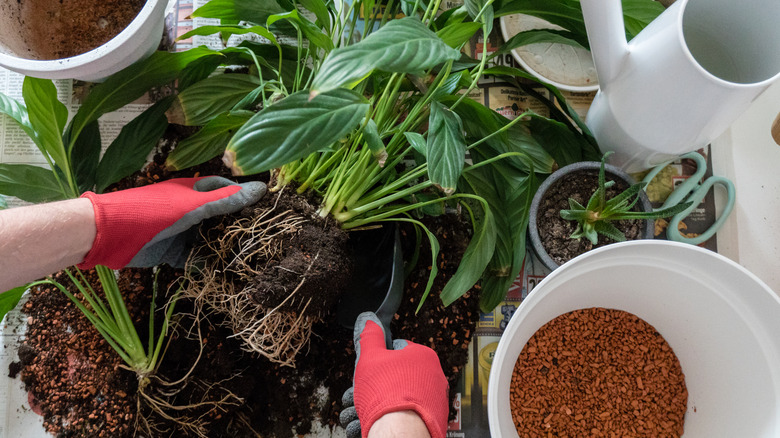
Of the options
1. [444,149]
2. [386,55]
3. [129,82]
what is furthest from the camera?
[129,82]

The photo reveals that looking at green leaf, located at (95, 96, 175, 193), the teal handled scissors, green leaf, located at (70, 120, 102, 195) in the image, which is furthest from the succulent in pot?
green leaf, located at (70, 120, 102, 195)

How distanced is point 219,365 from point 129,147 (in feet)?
1.39

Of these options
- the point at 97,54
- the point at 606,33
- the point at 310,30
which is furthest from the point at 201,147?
the point at 606,33

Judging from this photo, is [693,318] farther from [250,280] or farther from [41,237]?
[41,237]

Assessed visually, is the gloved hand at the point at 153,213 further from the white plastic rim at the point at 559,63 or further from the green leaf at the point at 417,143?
the white plastic rim at the point at 559,63

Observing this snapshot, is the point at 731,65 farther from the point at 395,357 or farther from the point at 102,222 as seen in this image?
the point at 102,222

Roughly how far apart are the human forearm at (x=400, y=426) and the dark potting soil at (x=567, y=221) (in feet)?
1.26

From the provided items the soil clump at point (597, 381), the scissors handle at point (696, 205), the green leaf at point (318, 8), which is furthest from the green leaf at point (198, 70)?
the scissors handle at point (696, 205)

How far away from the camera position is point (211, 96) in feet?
2.91

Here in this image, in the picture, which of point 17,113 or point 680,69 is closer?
point 680,69

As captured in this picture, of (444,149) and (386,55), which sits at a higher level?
(386,55)

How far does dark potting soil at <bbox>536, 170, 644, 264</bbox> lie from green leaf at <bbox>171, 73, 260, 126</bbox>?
0.57m

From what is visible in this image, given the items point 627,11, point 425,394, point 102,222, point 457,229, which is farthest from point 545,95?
point 102,222

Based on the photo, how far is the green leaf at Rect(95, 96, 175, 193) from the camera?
90 centimetres
